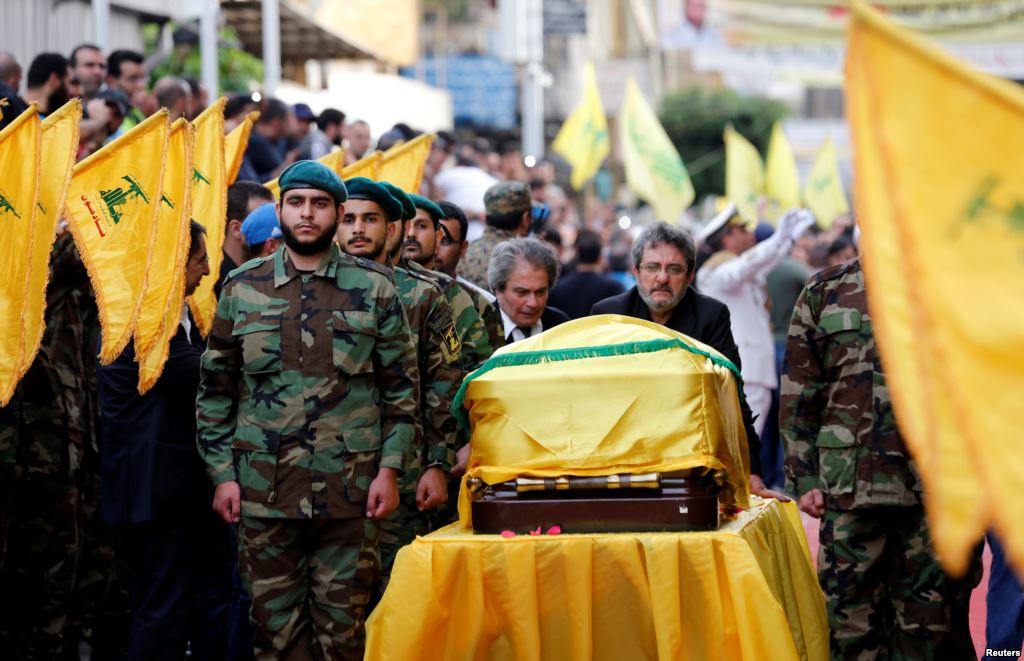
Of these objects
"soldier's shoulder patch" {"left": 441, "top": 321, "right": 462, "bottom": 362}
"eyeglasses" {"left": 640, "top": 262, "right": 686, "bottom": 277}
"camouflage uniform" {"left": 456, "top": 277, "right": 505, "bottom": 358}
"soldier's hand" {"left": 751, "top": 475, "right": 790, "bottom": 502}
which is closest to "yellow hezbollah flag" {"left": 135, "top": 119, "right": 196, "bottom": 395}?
"soldier's shoulder patch" {"left": 441, "top": 321, "right": 462, "bottom": 362}

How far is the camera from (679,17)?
32.3 m

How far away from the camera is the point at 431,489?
6676 mm

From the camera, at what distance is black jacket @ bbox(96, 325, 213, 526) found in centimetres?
701

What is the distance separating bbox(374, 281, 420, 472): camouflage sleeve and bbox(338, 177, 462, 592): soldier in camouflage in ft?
1.25

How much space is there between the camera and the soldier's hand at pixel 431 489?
262 inches

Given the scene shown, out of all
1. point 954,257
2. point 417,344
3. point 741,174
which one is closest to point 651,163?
point 741,174

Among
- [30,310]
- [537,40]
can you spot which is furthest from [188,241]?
[537,40]

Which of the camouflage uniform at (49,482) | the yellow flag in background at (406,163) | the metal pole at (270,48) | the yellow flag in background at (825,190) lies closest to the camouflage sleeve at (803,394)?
the camouflage uniform at (49,482)

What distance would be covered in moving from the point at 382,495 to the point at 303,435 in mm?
370

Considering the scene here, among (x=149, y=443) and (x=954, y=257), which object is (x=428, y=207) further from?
(x=954, y=257)

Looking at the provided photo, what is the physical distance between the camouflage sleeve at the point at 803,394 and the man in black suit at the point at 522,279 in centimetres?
153

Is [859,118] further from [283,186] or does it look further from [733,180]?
[733,180]

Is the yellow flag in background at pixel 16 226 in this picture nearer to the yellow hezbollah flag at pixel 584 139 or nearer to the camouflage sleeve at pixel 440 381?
the camouflage sleeve at pixel 440 381

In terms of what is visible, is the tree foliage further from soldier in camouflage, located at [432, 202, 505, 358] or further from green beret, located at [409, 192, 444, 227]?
green beret, located at [409, 192, 444, 227]
